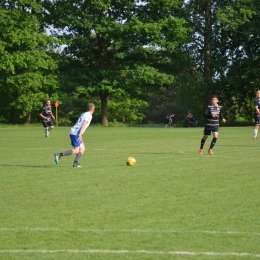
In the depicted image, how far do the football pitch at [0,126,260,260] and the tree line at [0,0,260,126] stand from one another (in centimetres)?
4078

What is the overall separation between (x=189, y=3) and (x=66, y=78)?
13318 mm

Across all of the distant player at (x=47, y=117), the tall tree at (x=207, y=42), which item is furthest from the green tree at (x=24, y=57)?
the distant player at (x=47, y=117)

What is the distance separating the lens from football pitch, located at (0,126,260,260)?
7551 millimetres

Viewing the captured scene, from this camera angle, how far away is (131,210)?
10109 mm

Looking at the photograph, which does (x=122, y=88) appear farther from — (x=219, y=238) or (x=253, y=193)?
(x=219, y=238)

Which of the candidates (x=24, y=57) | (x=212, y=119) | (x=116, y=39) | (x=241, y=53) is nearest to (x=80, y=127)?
(x=212, y=119)

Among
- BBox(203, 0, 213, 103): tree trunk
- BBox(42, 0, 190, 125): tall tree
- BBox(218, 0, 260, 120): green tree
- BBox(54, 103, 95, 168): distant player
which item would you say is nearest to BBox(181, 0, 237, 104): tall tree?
BBox(203, 0, 213, 103): tree trunk

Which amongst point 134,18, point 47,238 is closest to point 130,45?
point 134,18

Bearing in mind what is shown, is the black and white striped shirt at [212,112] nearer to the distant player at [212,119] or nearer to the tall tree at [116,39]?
the distant player at [212,119]

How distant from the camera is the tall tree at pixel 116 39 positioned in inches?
2311

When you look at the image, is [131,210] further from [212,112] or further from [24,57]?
[24,57]

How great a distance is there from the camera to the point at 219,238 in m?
8.02

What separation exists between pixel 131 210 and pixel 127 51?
51570mm

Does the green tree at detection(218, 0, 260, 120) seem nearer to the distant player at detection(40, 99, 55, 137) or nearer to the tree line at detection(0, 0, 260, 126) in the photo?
the tree line at detection(0, 0, 260, 126)
